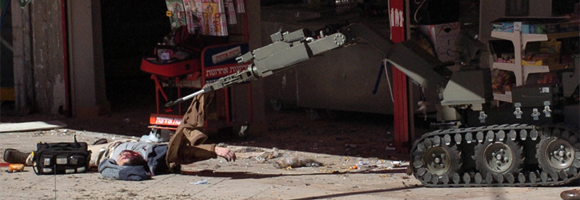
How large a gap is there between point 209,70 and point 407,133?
2835 millimetres

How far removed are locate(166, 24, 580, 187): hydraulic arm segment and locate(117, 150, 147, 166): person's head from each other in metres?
1.75

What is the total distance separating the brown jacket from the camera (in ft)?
27.9

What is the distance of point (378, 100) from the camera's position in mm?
11766

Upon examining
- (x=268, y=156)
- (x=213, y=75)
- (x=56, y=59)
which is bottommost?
(x=268, y=156)

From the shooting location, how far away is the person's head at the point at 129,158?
8.58m

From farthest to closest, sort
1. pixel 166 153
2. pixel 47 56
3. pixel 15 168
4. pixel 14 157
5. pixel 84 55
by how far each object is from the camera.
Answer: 1. pixel 47 56
2. pixel 84 55
3. pixel 14 157
4. pixel 15 168
5. pixel 166 153

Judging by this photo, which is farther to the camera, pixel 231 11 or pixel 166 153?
pixel 231 11

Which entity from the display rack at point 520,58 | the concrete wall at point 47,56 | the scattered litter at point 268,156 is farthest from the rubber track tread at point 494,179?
the concrete wall at point 47,56

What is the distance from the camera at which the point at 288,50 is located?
791 cm

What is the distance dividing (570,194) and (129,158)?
14.7 feet

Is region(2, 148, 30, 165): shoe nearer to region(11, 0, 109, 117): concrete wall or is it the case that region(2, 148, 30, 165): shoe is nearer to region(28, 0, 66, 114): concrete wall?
region(11, 0, 109, 117): concrete wall

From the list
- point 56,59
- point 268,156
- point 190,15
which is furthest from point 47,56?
point 268,156

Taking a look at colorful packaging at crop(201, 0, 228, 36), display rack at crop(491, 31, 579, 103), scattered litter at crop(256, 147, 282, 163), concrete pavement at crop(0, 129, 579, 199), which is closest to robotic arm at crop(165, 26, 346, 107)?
concrete pavement at crop(0, 129, 579, 199)

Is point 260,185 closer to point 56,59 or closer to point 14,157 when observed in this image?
point 14,157
